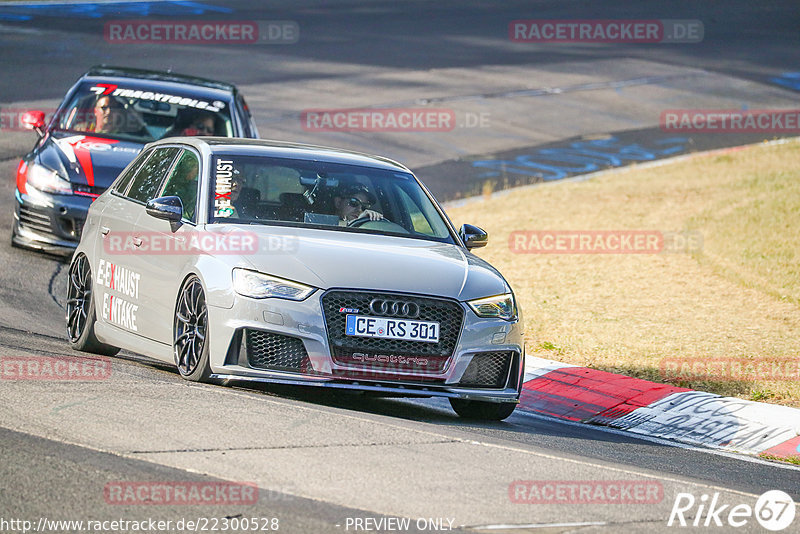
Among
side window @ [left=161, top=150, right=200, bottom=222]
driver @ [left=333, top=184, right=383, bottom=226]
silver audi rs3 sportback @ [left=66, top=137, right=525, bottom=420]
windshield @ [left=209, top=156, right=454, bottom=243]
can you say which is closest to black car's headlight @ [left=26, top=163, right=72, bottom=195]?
silver audi rs3 sportback @ [left=66, top=137, right=525, bottom=420]

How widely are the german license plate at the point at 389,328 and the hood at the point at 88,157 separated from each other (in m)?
5.83

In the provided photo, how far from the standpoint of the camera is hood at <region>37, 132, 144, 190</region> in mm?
12734

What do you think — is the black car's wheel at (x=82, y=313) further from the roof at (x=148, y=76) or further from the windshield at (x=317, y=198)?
the roof at (x=148, y=76)

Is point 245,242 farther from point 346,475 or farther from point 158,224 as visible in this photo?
point 346,475

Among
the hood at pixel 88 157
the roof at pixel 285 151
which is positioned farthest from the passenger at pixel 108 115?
the roof at pixel 285 151

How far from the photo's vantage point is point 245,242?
7.88 m

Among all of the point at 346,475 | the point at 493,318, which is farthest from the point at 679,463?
the point at 346,475

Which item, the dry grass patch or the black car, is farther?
the black car

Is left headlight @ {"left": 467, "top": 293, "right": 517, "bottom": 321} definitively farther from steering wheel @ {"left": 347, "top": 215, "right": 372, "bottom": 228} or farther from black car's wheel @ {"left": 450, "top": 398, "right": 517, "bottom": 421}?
steering wheel @ {"left": 347, "top": 215, "right": 372, "bottom": 228}

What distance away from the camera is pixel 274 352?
7.52m

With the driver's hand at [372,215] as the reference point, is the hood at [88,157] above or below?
above

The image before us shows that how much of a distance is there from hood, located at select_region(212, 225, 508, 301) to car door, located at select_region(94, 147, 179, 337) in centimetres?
83

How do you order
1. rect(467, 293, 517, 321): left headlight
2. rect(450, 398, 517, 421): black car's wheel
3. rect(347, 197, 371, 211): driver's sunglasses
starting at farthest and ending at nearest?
rect(347, 197, 371, 211): driver's sunglasses, rect(450, 398, 517, 421): black car's wheel, rect(467, 293, 517, 321): left headlight

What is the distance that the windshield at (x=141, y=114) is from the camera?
13.6 m
